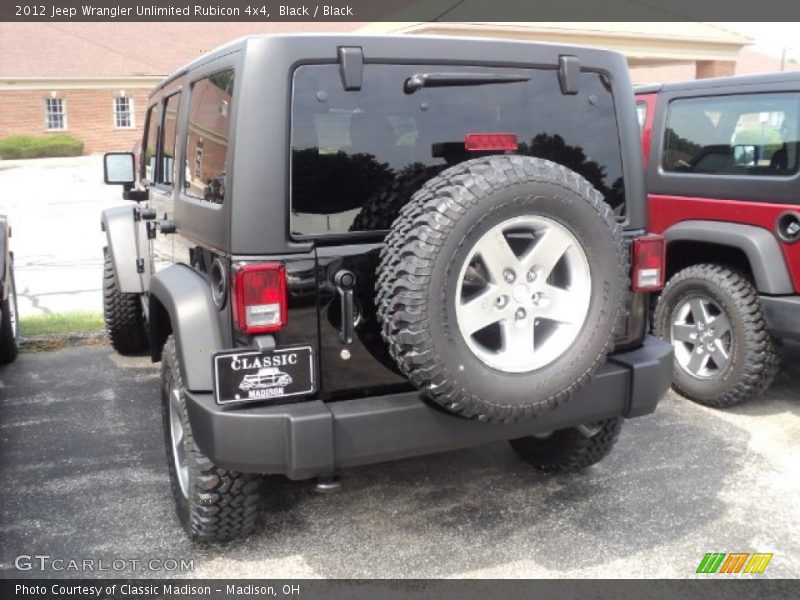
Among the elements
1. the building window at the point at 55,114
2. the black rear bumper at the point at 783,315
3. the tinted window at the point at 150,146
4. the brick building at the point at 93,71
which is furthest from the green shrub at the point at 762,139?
the building window at the point at 55,114

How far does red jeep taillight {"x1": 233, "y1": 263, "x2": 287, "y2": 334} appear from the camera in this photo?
2.59m

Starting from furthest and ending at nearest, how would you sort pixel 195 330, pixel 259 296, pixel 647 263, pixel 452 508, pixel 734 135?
pixel 734 135 < pixel 452 508 < pixel 647 263 < pixel 195 330 < pixel 259 296

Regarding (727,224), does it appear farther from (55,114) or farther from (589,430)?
(55,114)

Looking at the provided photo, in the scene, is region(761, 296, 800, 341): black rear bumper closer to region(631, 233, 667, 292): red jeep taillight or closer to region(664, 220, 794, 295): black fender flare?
region(664, 220, 794, 295): black fender flare

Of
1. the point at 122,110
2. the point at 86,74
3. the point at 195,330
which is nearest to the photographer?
the point at 195,330

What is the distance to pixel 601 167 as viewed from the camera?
125 inches

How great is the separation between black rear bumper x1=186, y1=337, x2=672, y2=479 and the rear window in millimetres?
627

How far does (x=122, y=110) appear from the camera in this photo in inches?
1474

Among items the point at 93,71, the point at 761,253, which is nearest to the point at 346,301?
the point at 761,253

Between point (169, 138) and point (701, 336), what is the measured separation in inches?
132

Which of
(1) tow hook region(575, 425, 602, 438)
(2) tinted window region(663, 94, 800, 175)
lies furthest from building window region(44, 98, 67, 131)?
(1) tow hook region(575, 425, 602, 438)

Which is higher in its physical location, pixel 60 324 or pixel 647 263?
pixel 647 263

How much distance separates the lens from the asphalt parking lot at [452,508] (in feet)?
10.1

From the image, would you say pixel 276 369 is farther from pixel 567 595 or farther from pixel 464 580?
pixel 567 595
